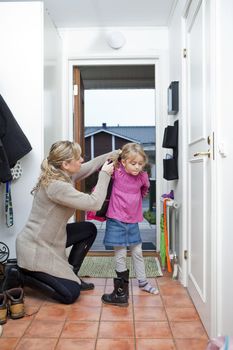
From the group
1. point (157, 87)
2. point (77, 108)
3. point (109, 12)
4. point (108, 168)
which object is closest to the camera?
point (108, 168)

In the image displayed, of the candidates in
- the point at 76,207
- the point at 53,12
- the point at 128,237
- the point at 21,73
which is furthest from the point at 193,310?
the point at 53,12

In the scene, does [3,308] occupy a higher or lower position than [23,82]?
lower

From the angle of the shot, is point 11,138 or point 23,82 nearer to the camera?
point 11,138

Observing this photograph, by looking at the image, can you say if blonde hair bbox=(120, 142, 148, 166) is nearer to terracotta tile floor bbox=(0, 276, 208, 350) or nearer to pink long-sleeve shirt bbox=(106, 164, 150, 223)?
pink long-sleeve shirt bbox=(106, 164, 150, 223)

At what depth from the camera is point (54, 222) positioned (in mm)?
Result: 2209

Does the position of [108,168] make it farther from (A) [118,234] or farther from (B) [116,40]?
(B) [116,40]

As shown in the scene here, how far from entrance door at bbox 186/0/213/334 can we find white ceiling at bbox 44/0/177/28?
0.70 metres

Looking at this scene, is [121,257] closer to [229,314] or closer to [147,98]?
[229,314]

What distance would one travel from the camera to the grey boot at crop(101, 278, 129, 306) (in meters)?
2.19

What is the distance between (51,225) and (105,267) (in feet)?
3.39

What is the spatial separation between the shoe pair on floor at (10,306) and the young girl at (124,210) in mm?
542

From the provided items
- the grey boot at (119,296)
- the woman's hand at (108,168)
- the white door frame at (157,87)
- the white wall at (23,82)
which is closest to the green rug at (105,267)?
the white door frame at (157,87)

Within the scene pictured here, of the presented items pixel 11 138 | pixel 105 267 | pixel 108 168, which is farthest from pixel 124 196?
pixel 105 267

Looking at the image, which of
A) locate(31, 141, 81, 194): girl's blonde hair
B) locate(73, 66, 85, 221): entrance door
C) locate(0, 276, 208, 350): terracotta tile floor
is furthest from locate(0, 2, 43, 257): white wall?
locate(73, 66, 85, 221): entrance door
